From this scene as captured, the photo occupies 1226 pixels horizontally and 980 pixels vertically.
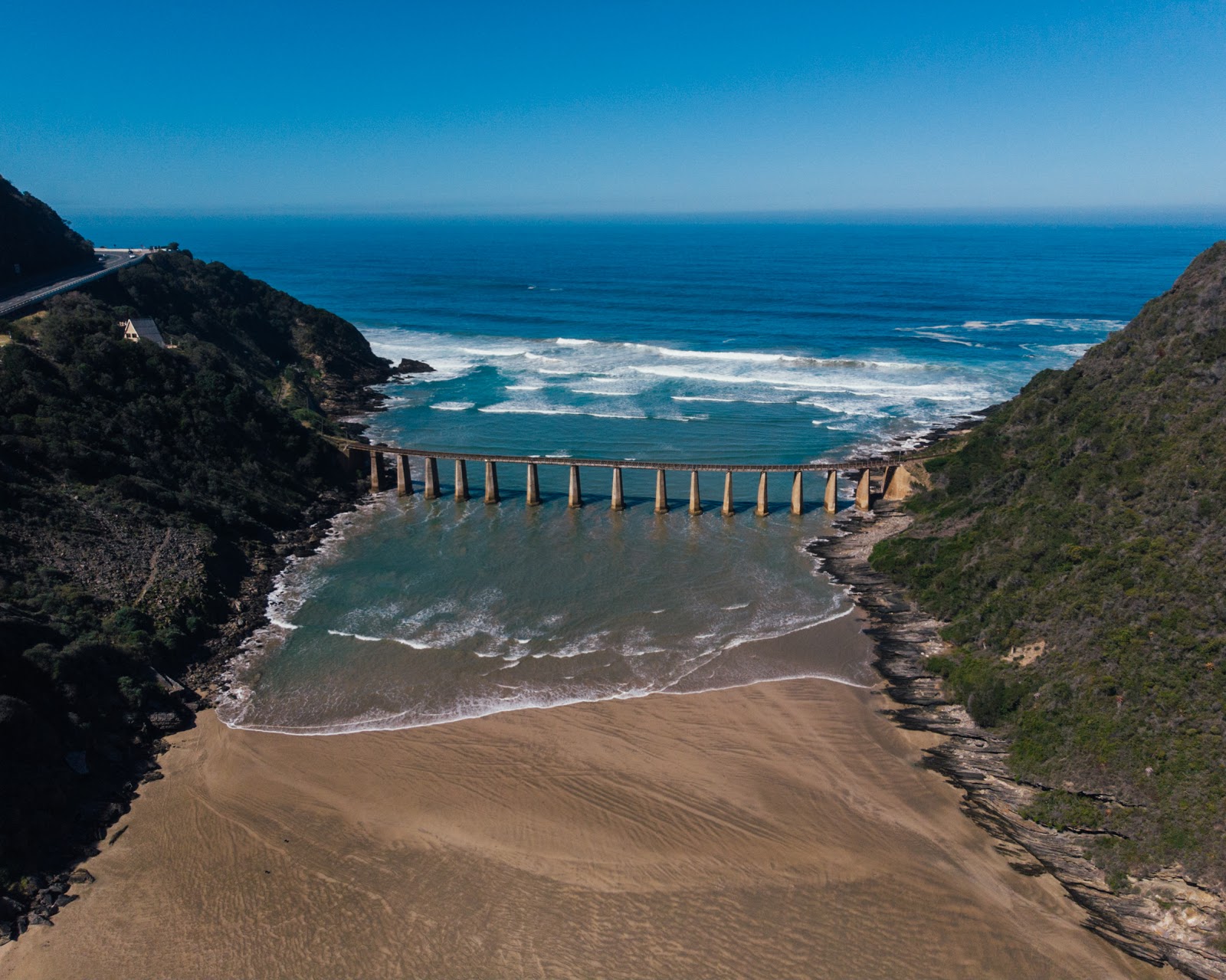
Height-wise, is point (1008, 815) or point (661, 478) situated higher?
point (661, 478)

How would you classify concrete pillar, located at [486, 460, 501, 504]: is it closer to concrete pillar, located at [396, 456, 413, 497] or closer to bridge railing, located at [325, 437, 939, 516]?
bridge railing, located at [325, 437, 939, 516]

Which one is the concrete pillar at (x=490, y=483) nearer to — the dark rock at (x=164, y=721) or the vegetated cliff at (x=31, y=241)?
the dark rock at (x=164, y=721)

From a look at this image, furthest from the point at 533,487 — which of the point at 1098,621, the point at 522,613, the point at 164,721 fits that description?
the point at 1098,621

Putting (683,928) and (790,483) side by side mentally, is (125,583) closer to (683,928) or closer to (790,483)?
(683,928)

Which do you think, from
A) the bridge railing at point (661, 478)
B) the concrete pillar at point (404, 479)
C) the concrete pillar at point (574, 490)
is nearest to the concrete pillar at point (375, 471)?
the bridge railing at point (661, 478)

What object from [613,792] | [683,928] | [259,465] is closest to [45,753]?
[613,792]

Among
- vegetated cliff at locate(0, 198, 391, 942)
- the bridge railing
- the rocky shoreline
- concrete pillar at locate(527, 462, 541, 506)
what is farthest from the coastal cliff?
vegetated cliff at locate(0, 198, 391, 942)

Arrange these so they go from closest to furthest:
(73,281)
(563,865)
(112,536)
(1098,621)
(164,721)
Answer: (563,865) < (164,721) < (1098,621) < (112,536) < (73,281)

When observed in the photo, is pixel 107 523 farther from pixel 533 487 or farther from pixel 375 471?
pixel 533 487
